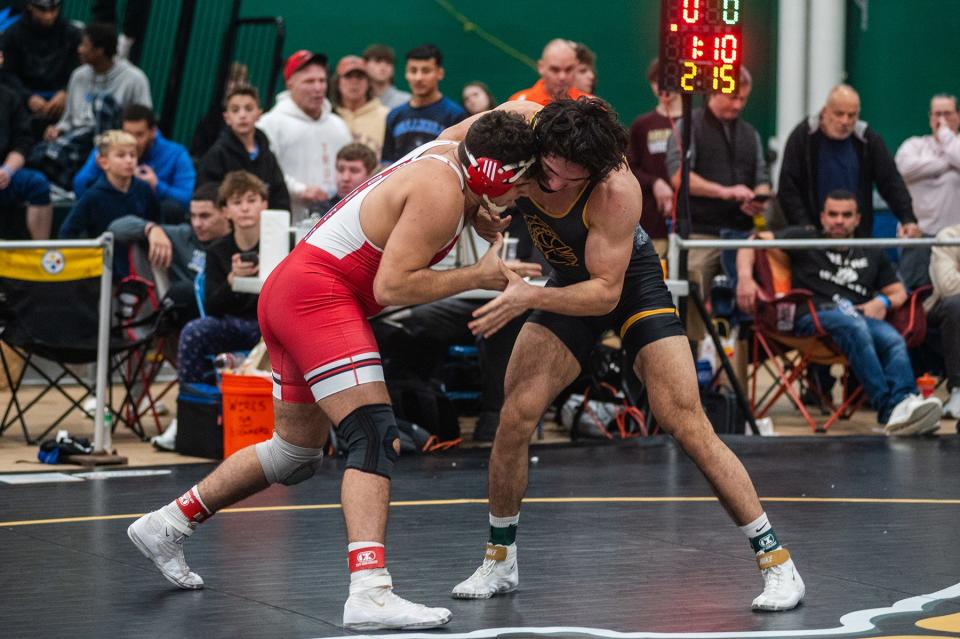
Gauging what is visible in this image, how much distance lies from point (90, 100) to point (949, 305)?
5.75 metres

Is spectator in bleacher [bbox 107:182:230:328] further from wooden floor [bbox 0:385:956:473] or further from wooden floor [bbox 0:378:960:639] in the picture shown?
wooden floor [bbox 0:378:960:639]

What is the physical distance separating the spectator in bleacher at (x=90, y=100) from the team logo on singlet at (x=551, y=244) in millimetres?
6652

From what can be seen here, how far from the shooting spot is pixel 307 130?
33.4 feet

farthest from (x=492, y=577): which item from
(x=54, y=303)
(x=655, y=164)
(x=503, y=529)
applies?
(x=655, y=164)

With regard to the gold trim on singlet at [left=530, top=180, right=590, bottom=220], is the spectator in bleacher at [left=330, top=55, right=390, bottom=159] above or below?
above

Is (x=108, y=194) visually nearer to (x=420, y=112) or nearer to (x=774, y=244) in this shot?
(x=420, y=112)

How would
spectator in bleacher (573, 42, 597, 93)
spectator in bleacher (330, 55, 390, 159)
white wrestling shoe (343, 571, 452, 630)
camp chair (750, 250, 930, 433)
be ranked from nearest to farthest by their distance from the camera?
1. white wrestling shoe (343, 571, 452, 630)
2. camp chair (750, 250, 930, 433)
3. spectator in bleacher (573, 42, 597, 93)
4. spectator in bleacher (330, 55, 390, 159)

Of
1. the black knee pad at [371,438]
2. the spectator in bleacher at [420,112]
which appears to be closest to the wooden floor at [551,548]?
the black knee pad at [371,438]

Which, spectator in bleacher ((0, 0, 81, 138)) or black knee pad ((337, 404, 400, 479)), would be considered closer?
black knee pad ((337, 404, 400, 479))

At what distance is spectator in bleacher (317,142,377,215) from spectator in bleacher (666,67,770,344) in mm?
1909

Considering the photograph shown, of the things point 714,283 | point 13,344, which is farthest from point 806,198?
point 13,344

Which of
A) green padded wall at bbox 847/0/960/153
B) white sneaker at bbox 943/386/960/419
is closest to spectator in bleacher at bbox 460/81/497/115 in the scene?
white sneaker at bbox 943/386/960/419

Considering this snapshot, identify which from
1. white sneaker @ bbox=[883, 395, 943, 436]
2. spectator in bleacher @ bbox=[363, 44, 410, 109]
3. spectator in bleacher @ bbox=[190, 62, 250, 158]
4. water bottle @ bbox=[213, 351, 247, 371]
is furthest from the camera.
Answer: spectator in bleacher @ bbox=[190, 62, 250, 158]

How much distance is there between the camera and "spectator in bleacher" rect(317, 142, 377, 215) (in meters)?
8.95
